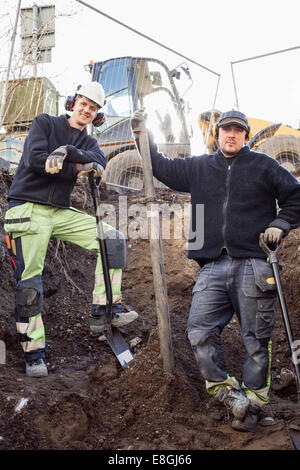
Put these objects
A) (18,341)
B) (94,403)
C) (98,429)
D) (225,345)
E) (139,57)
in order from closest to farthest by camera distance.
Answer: (98,429)
(94,403)
(18,341)
(225,345)
(139,57)

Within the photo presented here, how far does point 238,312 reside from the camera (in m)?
3.14

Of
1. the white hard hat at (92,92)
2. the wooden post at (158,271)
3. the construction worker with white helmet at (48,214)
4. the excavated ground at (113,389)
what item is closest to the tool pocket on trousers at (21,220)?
the construction worker with white helmet at (48,214)

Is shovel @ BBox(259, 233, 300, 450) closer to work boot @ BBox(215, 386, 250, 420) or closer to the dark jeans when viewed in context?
the dark jeans

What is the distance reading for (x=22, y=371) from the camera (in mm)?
3209

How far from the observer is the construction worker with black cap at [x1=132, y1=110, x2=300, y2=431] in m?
2.98

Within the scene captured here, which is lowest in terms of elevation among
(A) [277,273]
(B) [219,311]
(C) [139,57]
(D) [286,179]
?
(B) [219,311]

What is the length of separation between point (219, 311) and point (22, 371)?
1538mm

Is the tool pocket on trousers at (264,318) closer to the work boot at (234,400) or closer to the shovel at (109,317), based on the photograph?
the work boot at (234,400)

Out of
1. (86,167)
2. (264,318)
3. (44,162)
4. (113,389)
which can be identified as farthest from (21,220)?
(264,318)

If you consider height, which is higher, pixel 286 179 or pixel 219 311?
pixel 286 179

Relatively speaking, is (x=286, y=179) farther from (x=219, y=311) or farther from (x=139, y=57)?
(x=139, y=57)

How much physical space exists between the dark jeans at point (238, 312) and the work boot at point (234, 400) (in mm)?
87
